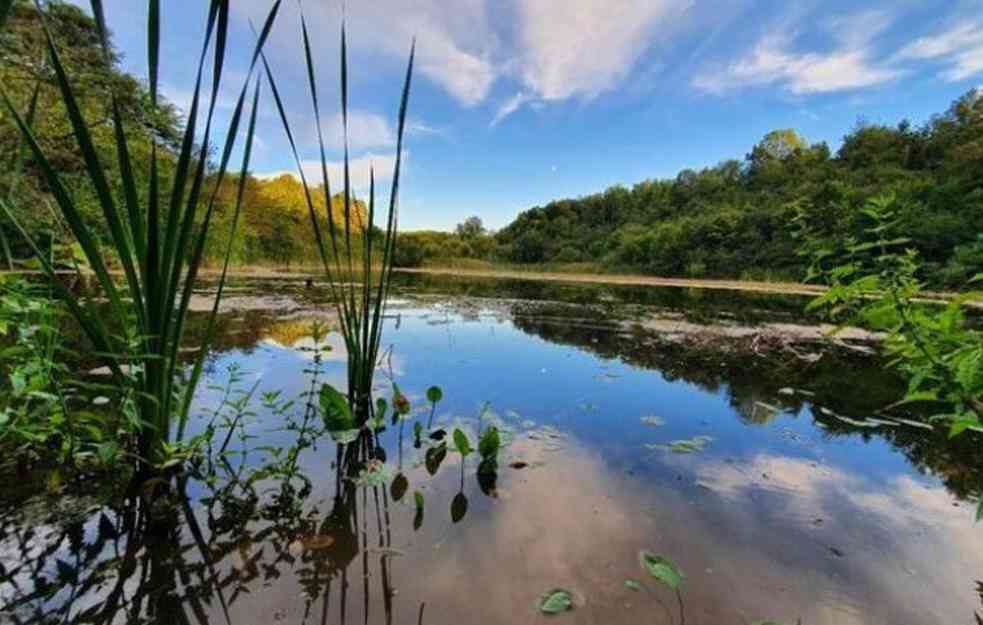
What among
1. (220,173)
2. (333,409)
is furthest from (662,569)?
(220,173)

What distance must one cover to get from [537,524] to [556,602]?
1.24 feet

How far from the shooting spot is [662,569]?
1.16 meters

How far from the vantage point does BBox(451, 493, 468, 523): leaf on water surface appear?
4.89ft

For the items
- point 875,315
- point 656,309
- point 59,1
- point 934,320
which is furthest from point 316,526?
point 59,1

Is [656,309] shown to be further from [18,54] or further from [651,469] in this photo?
[18,54]

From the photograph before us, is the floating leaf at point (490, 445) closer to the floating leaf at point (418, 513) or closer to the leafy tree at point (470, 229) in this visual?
the floating leaf at point (418, 513)

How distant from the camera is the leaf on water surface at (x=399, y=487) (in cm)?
162

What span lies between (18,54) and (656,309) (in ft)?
35.0

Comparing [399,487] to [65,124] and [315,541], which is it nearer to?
[315,541]

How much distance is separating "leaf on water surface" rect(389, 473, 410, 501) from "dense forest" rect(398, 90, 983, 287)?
1.69 m

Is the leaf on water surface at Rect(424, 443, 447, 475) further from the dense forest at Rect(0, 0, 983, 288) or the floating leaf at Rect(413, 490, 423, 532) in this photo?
the dense forest at Rect(0, 0, 983, 288)

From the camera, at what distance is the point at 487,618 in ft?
3.41

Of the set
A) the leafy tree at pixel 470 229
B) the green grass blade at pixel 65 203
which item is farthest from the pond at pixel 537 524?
the leafy tree at pixel 470 229

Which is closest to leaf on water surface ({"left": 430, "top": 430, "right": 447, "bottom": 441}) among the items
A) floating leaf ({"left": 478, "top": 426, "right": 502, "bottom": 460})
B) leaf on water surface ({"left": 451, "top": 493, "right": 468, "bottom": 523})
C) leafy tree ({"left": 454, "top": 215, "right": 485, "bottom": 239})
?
floating leaf ({"left": 478, "top": 426, "right": 502, "bottom": 460})
